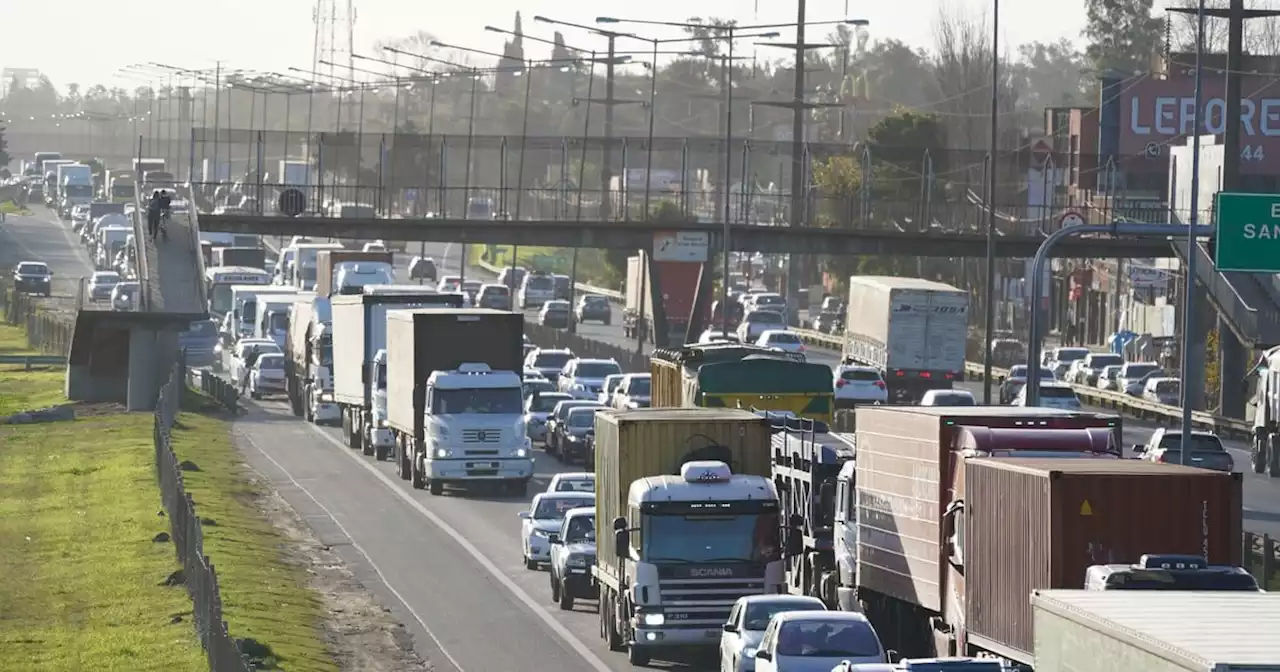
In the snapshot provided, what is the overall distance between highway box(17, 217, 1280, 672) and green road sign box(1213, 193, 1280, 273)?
16.2 feet

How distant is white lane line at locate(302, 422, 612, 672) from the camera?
103 feet

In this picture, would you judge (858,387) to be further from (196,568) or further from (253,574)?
(196,568)

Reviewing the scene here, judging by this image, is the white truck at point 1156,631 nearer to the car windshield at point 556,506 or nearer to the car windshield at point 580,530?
the car windshield at point 580,530

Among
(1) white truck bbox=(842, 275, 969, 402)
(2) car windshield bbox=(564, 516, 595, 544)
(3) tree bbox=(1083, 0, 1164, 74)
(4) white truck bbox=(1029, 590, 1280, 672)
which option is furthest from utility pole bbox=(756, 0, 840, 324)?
(3) tree bbox=(1083, 0, 1164, 74)

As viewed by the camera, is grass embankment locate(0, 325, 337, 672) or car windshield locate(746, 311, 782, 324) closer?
grass embankment locate(0, 325, 337, 672)

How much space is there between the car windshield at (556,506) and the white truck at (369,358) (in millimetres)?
19436

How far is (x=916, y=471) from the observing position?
27.9 m

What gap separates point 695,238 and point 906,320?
8.94 meters

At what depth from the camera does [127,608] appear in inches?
1358

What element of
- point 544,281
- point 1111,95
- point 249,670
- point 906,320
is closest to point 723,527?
point 249,670

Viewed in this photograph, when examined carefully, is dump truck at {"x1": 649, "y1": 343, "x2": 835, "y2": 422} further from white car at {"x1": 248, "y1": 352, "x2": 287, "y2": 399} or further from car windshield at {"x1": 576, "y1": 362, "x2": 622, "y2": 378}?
white car at {"x1": 248, "y1": 352, "x2": 287, "y2": 399}

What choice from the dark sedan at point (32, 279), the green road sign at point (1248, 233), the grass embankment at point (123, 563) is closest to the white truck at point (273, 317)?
the grass embankment at point (123, 563)

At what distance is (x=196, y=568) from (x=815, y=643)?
1103 cm

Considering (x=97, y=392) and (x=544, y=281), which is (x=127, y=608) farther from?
(x=544, y=281)
